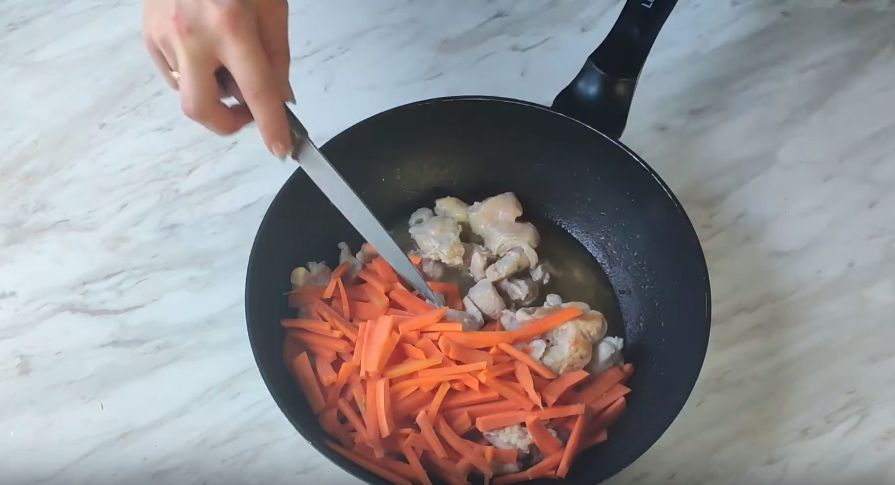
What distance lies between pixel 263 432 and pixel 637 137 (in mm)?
659

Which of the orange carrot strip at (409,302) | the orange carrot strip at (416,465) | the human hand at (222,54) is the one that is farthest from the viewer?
the orange carrot strip at (409,302)

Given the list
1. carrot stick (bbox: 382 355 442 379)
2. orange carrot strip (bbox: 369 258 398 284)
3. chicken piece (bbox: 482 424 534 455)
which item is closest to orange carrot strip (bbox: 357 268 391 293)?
orange carrot strip (bbox: 369 258 398 284)

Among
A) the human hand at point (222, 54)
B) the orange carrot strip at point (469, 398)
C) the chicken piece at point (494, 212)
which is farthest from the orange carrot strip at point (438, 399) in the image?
the human hand at point (222, 54)

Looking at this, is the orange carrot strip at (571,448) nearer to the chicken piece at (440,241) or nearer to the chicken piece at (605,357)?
the chicken piece at (605,357)

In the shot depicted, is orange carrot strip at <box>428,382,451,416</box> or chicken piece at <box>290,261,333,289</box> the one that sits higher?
chicken piece at <box>290,261,333,289</box>

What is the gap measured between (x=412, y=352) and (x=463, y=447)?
123 millimetres

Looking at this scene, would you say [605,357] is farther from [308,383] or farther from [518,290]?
[308,383]

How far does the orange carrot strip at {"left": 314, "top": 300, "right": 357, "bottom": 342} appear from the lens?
32.8 inches

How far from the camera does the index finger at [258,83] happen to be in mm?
558

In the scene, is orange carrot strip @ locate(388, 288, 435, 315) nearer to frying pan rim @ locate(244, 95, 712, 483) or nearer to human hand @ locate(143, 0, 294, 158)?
frying pan rim @ locate(244, 95, 712, 483)

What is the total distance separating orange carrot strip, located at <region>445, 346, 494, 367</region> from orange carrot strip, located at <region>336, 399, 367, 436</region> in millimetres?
127

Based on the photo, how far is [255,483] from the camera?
0.84 metres

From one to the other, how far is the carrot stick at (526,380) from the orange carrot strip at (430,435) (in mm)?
116

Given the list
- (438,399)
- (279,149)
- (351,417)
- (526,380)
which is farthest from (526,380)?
(279,149)
